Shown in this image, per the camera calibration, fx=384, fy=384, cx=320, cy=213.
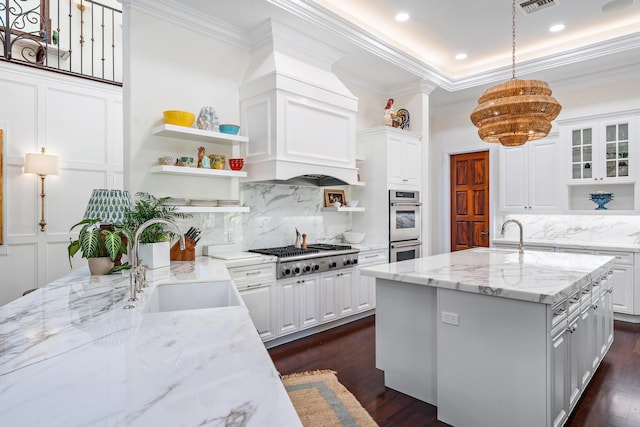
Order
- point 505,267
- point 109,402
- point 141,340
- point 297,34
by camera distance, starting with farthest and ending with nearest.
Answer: point 297,34, point 505,267, point 141,340, point 109,402

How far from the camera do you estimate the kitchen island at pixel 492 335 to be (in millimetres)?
2051

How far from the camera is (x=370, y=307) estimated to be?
15.5 feet

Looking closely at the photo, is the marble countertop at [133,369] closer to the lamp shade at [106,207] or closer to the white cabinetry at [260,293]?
the lamp shade at [106,207]

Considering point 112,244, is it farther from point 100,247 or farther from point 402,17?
point 402,17

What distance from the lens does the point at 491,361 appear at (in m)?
2.19

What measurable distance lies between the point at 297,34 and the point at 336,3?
0.54m

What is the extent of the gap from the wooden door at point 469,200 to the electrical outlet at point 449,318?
4083mm

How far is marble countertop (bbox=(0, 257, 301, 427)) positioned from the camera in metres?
0.80

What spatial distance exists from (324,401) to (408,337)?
0.72m

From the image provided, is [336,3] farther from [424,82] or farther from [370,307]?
[370,307]

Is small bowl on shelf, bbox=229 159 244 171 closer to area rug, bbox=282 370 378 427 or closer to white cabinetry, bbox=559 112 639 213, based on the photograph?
area rug, bbox=282 370 378 427

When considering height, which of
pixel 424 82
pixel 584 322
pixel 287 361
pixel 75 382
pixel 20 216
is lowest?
pixel 287 361

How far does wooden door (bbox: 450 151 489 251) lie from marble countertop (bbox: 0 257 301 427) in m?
5.36

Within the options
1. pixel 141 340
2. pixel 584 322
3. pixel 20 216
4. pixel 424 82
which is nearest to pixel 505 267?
pixel 584 322
